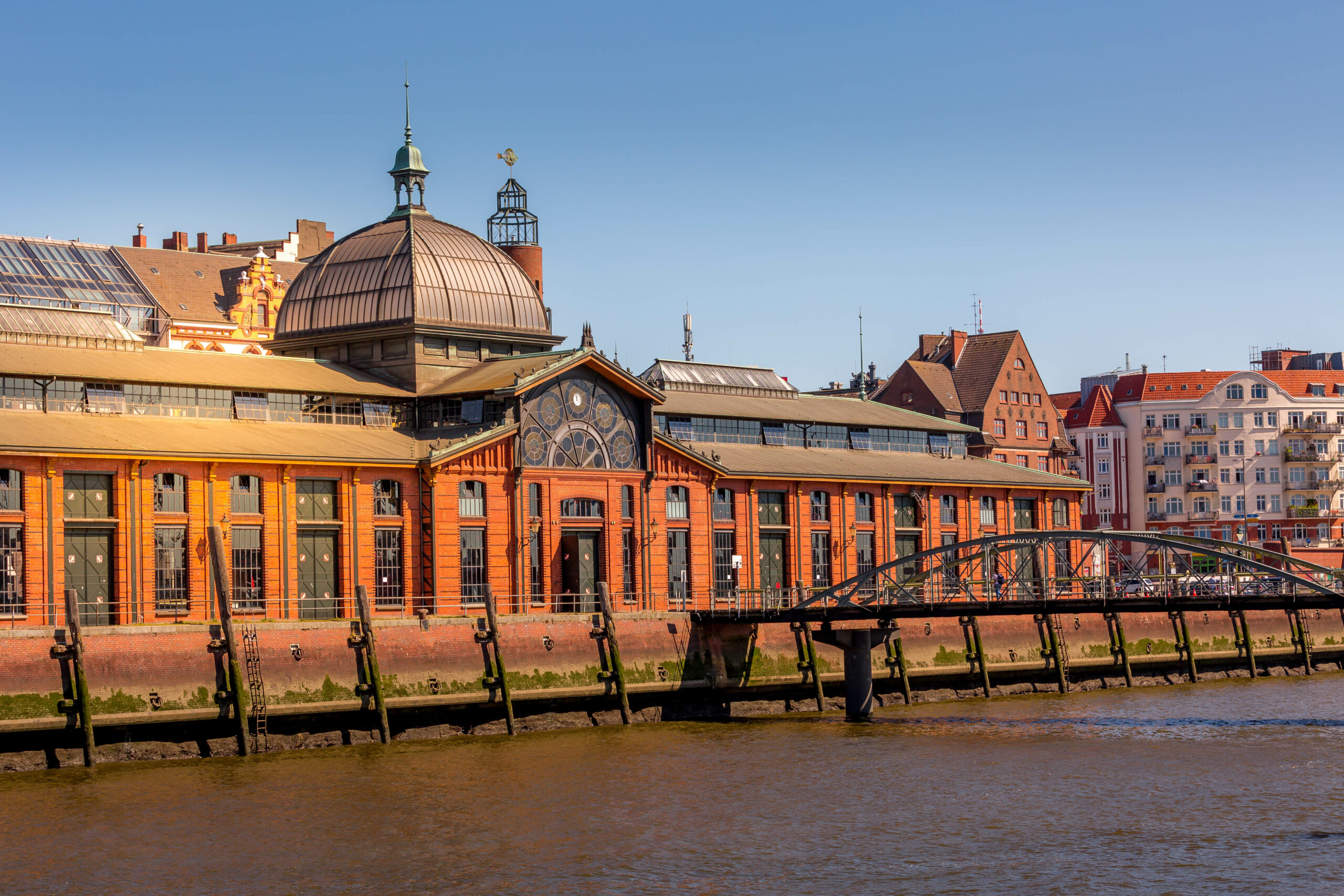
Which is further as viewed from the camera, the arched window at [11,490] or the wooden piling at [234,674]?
the arched window at [11,490]

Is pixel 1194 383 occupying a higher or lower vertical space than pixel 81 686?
higher

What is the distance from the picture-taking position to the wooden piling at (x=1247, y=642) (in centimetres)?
8250

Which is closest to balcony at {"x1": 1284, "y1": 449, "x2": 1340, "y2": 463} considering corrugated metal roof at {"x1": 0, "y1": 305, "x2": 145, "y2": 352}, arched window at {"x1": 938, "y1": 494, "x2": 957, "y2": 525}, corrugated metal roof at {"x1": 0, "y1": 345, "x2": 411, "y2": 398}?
arched window at {"x1": 938, "y1": 494, "x2": 957, "y2": 525}

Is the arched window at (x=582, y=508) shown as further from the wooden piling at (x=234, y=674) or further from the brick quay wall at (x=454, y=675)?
the wooden piling at (x=234, y=674)

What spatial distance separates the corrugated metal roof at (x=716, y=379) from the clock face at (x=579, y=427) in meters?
14.3

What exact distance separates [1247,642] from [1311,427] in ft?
186

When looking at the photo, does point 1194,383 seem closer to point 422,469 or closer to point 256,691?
point 422,469

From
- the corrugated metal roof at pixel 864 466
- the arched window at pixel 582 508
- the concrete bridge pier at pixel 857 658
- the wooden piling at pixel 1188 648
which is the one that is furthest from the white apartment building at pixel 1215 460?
the concrete bridge pier at pixel 857 658

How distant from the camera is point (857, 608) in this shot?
209 feet

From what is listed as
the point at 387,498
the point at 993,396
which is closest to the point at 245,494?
the point at 387,498

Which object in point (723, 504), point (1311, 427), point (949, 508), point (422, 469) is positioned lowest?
point (949, 508)

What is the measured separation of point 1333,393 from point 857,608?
86150 millimetres

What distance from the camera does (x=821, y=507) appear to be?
79.8m

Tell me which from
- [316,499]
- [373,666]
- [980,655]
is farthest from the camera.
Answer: [980,655]
